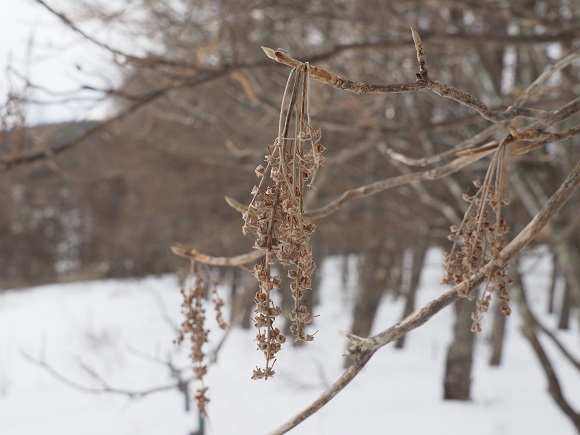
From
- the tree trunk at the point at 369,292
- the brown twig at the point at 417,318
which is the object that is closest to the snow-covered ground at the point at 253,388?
the tree trunk at the point at 369,292

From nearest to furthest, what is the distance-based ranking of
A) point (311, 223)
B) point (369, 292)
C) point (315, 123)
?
1. point (311, 223)
2. point (315, 123)
3. point (369, 292)

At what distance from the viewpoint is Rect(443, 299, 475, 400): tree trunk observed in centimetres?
712

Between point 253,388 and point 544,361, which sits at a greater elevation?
point 544,361

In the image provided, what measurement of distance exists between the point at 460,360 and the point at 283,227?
23.5ft

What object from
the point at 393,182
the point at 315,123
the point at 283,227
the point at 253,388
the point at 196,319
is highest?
the point at 315,123

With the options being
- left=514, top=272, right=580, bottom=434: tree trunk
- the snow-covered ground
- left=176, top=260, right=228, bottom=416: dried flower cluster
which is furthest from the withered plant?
left=514, top=272, right=580, bottom=434: tree trunk

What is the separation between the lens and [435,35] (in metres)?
2.51

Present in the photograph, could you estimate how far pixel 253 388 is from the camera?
747 centimetres

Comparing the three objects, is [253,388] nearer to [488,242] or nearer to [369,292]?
[369,292]

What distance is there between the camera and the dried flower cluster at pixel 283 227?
0.79 meters

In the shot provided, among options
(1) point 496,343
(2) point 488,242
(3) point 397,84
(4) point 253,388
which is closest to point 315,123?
(2) point 488,242

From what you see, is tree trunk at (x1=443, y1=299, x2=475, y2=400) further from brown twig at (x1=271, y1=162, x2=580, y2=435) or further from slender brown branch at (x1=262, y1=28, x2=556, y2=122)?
slender brown branch at (x1=262, y1=28, x2=556, y2=122)

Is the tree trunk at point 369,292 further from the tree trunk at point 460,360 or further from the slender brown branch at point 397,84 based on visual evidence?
the slender brown branch at point 397,84

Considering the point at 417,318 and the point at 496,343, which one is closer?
the point at 417,318
